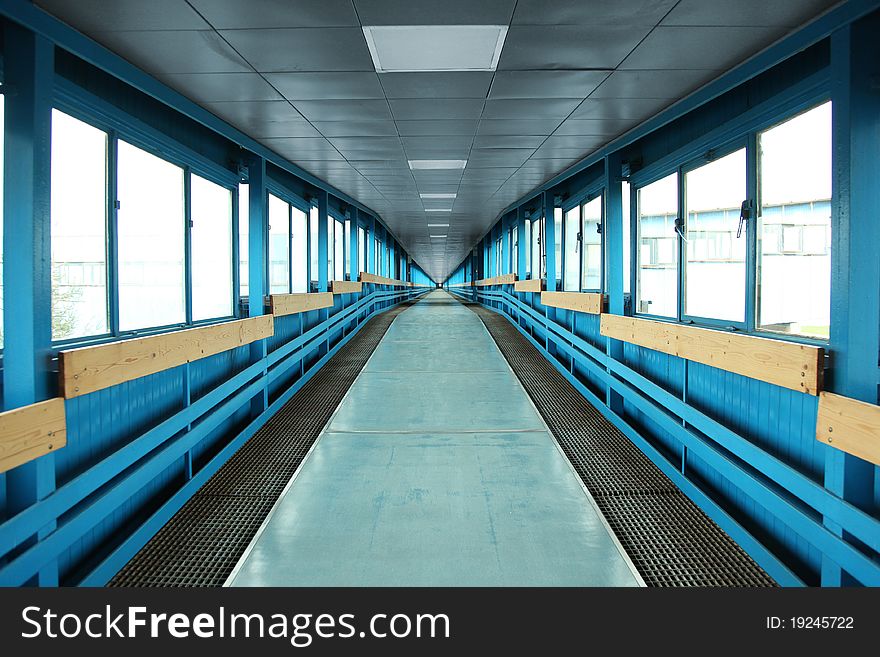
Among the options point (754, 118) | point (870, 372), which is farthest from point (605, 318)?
point (870, 372)

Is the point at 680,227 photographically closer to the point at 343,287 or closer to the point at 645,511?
the point at 645,511

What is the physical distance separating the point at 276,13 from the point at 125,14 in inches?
29.6

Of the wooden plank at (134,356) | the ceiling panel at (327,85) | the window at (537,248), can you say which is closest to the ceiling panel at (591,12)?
the ceiling panel at (327,85)

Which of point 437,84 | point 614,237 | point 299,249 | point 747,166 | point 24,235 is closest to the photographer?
point 24,235

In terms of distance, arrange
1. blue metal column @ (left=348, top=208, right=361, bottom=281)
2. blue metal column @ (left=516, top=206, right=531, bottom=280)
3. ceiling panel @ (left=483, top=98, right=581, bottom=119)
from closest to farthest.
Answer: ceiling panel @ (left=483, top=98, right=581, bottom=119)
blue metal column @ (left=516, top=206, right=531, bottom=280)
blue metal column @ (left=348, top=208, right=361, bottom=281)

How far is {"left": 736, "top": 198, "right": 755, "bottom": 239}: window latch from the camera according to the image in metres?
3.57

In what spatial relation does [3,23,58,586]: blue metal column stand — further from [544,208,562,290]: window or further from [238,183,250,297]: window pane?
[544,208,562,290]: window

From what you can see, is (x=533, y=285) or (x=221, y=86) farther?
(x=533, y=285)

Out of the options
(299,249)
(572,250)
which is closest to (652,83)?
(572,250)

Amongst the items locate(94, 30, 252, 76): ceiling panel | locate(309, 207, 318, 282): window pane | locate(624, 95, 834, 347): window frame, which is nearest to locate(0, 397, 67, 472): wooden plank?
locate(94, 30, 252, 76): ceiling panel

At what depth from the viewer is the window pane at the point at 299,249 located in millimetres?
7527

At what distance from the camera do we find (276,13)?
2.79m

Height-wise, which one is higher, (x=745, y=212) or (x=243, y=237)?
(x=243, y=237)
